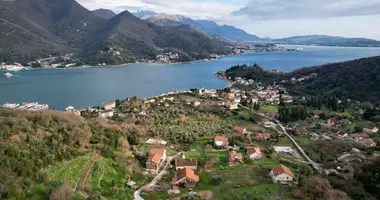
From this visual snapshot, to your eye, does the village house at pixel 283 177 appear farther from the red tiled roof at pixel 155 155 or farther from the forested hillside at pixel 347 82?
the forested hillside at pixel 347 82

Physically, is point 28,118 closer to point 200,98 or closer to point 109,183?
point 109,183

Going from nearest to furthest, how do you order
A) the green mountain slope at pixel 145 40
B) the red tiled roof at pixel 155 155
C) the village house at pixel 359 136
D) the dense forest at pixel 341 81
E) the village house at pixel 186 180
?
the village house at pixel 186 180 < the red tiled roof at pixel 155 155 < the village house at pixel 359 136 < the dense forest at pixel 341 81 < the green mountain slope at pixel 145 40

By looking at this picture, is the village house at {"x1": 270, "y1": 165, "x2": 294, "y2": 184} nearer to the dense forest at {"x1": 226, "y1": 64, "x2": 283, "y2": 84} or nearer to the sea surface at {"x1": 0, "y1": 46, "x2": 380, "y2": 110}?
the sea surface at {"x1": 0, "y1": 46, "x2": 380, "y2": 110}

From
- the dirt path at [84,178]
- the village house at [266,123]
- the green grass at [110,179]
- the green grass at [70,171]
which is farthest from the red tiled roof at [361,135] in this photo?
the green grass at [70,171]

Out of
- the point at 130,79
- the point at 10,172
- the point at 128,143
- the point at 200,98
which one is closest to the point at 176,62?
the point at 130,79

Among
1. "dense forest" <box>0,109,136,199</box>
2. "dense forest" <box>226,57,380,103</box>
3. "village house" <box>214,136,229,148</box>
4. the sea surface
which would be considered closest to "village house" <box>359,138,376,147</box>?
"village house" <box>214,136,229,148</box>

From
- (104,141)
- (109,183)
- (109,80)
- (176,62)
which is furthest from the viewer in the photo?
(176,62)

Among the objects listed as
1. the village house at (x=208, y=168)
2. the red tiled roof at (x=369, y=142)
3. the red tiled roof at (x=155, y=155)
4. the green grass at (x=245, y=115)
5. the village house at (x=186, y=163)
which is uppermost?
the red tiled roof at (x=155, y=155)
